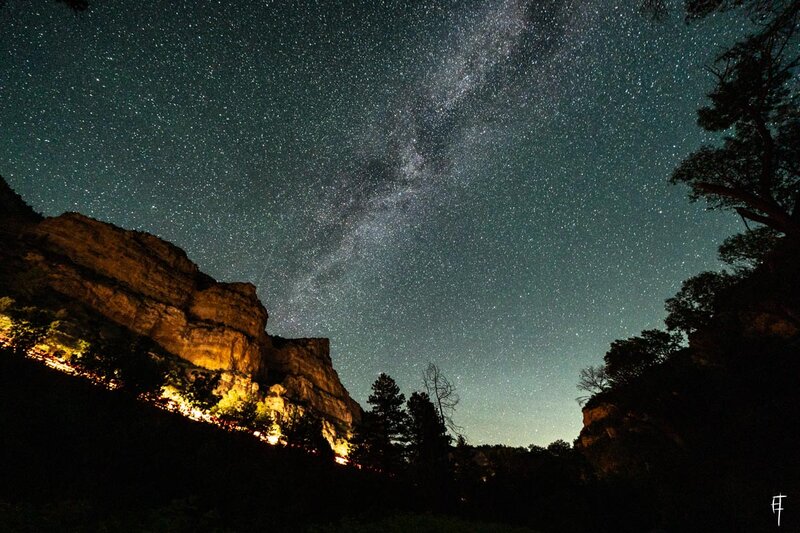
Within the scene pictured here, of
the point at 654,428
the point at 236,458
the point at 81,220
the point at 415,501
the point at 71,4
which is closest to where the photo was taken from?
the point at 71,4

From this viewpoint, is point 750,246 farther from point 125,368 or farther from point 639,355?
point 125,368

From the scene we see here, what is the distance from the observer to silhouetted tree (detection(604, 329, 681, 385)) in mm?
30953

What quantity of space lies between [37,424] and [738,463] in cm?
2631

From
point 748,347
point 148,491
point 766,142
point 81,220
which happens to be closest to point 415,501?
point 148,491

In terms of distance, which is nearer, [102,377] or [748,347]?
[102,377]

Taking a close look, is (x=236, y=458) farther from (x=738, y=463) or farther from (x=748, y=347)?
(x=748, y=347)

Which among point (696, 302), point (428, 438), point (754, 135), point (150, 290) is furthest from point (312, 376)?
point (754, 135)

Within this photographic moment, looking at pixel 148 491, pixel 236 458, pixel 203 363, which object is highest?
pixel 203 363

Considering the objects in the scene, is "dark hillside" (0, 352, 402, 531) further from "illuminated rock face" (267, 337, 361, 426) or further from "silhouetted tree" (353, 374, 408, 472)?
"illuminated rock face" (267, 337, 361, 426)

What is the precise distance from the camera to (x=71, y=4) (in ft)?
29.7

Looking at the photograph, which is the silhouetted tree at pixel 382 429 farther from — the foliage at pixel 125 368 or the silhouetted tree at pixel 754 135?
the silhouetted tree at pixel 754 135

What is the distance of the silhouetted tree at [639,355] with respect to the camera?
31.0 meters

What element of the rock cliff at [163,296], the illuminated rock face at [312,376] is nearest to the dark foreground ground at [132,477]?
the rock cliff at [163,296]

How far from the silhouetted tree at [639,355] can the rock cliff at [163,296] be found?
1840 inches
